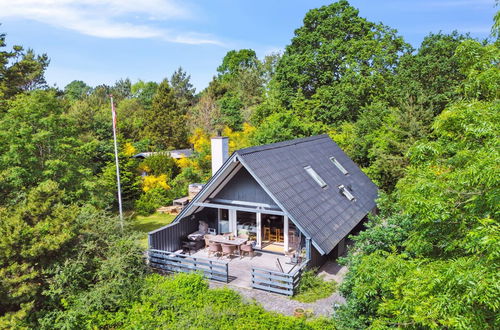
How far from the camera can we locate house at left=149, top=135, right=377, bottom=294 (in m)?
13.6

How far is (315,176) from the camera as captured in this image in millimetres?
17500

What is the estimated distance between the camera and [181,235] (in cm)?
1680

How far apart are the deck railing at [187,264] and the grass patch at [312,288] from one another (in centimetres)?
293

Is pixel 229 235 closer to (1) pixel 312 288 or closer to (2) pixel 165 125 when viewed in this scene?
(1) pixel 312 288

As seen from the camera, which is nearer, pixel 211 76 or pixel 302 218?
pixel 302 218

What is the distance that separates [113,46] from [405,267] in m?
27.1

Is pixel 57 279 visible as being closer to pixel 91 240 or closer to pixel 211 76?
pixel 91 240


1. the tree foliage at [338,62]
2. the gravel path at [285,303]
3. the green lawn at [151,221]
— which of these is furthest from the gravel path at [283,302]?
the tree foliage at [338,62]

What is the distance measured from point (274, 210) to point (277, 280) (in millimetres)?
3199

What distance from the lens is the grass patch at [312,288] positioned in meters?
12.1

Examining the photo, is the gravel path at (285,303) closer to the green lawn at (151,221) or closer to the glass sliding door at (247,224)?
the glass sliding door at (247,224)

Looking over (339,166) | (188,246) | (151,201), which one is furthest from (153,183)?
(339,166)

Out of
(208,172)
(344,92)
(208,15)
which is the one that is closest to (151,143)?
(208,172)

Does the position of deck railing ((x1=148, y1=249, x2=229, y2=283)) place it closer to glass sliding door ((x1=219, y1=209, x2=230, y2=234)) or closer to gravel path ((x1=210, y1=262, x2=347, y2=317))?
gravel path ((x1=210, y1=262, x2=347, y2=317))
